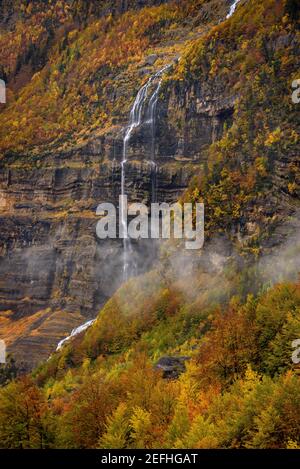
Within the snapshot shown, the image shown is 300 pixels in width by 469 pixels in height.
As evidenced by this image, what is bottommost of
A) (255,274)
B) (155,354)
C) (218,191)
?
(155,354)

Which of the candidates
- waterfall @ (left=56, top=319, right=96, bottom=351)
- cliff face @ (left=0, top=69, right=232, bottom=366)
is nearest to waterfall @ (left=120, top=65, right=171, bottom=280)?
cliff face @ (left=0, top=69, right=232, bottom=366)

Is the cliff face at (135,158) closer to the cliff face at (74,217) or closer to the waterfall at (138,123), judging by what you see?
the cliff face at (74,217)

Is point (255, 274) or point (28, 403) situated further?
point (255, 274)

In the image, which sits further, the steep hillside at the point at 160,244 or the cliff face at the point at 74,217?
the cliff face at the point at 74,217

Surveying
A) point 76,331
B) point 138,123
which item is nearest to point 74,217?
point 138,123

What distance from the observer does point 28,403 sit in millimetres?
51344

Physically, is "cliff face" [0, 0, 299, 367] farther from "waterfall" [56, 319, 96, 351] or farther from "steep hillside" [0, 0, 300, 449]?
"waterfall" [56, 319, 96, 351]

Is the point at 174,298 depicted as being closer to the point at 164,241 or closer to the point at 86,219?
the point at 164,241

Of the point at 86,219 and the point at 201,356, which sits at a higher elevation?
the point at 86,219

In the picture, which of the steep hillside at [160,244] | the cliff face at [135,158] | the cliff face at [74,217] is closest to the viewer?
the steep hillside at [160,244]

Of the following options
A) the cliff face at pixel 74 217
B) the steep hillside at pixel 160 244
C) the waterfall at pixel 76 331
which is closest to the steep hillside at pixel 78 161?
the cliff face at pixel 74 217

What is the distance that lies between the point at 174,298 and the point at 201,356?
66.5 feet

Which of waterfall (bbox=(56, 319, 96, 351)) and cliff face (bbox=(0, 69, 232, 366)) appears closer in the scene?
waterfall (bbox=(56, 319, 96, 351))
